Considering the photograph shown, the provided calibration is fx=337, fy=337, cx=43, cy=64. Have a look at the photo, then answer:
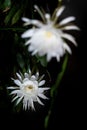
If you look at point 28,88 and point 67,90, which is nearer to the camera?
point 28,88

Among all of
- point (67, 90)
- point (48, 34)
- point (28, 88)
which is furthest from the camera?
point (67, 90)

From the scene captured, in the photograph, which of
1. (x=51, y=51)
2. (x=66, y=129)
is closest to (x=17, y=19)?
(x=51, y=51)

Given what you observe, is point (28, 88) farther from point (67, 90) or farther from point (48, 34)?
point (48, 34)

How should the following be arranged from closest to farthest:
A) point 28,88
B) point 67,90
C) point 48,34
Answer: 1. point 48,34
2. point 28,88
3. point 67,90

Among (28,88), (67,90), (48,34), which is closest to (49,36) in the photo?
(48,34)

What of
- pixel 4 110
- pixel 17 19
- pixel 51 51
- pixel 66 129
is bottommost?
pixel 66 129

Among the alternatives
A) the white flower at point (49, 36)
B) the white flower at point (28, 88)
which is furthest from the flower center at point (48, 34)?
the white flower at point (28, 88)

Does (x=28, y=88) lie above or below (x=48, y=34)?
below

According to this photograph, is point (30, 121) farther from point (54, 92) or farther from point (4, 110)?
point (54, 92)
